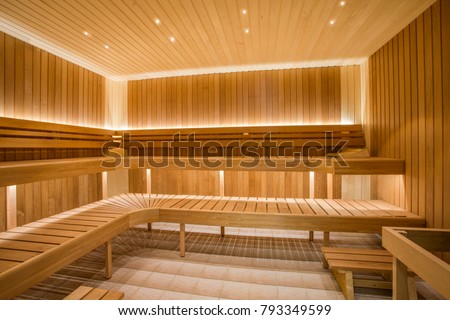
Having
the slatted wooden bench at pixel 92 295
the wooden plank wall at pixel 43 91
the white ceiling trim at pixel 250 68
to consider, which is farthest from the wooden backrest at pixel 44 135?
the slatted wooden bench at pixel 92 295

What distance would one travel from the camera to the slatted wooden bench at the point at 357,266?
97.5 inches

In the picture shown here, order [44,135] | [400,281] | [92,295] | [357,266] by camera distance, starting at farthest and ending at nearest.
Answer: [44,135] → [357,266] → [92,295] → [400,281]

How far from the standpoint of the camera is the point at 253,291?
2.68 m

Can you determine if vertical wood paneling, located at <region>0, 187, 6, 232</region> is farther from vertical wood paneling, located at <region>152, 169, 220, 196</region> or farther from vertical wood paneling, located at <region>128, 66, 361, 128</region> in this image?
vertical wood paneling, located at <region>128, 66, 361, 128</region>

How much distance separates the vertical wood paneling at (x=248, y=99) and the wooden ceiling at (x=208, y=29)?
1.05 feet

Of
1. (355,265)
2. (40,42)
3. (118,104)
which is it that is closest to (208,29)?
(40,42)

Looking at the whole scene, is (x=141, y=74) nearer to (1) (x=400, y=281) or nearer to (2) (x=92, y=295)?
(2) (x=92, y=295)

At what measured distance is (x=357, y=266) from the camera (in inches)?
98.3

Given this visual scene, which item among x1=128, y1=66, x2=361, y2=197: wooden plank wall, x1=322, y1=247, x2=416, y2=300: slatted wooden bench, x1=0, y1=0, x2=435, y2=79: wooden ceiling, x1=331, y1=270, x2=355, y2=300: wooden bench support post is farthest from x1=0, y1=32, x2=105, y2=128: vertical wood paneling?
x1=331, y1=270, x2=355, y2=300: wooden bench support post

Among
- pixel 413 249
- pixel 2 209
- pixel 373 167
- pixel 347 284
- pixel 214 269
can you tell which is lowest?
pixel 214 269

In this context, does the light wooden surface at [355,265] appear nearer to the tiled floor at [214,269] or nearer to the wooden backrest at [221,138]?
the tiled floor at [214,269]

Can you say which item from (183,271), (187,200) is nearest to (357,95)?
(187,200)

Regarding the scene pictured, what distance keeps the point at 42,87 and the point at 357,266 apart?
5023 mm

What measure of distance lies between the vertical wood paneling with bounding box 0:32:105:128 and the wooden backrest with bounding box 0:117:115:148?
7.6 inches
